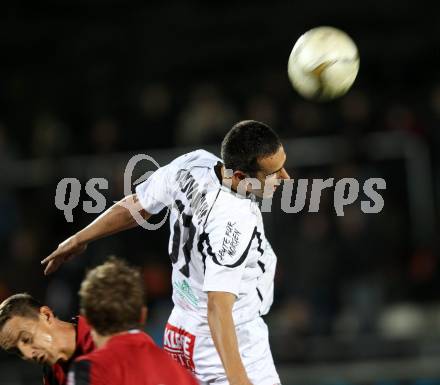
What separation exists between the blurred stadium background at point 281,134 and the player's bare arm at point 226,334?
4683 millimetres

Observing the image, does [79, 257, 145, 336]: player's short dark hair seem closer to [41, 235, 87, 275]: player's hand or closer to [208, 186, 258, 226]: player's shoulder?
[208, 186, 258, 226]: player's shoulder

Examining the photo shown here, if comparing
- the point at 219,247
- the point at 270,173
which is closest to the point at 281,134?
the point at 270,173

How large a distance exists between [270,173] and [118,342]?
1347mm

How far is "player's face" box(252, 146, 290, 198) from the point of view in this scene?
4.66 metres

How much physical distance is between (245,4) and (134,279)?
10478 millimetres

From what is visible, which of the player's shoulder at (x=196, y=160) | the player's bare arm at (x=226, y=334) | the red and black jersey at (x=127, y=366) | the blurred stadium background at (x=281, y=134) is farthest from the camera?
the blurred stadium background at (x=281, y=134)

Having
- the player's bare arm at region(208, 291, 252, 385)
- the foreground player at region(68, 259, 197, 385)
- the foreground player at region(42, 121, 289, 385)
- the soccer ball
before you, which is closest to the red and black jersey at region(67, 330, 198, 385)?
the foreground player at region(68, 259, 197, 385)

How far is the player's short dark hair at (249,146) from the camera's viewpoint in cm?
464

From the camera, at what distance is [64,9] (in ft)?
47.2

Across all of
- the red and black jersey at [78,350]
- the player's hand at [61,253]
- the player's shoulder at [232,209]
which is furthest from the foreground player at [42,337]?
the player's shoulder at [232,209]

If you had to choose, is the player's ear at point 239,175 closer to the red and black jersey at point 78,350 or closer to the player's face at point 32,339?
the red and black jersey at point 78,350

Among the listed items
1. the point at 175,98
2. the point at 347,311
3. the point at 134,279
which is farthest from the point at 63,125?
the point at 134,279

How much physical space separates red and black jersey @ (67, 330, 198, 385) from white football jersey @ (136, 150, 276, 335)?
663 mm

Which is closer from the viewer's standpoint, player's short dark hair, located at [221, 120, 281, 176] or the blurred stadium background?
player's short dark hair, located at [221, 120, 281, 176]
